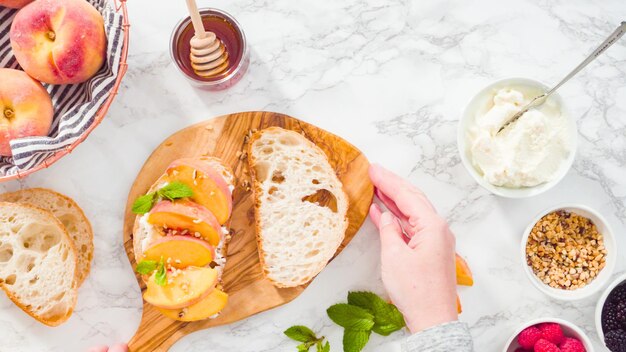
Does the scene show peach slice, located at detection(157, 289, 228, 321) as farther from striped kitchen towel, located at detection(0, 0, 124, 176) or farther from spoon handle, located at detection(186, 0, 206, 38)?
spoon handle, located at detection(186, 0, 206, 38)

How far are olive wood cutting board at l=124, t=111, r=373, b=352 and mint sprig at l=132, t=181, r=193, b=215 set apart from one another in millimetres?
114

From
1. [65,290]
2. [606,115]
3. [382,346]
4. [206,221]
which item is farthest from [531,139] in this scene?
[65,290]

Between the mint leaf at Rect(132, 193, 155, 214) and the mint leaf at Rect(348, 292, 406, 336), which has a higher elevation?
the mint leaf at Rect(132, 193, 155, 214)

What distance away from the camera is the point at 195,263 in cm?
174

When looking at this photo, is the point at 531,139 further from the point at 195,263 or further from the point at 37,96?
the point at 37,96

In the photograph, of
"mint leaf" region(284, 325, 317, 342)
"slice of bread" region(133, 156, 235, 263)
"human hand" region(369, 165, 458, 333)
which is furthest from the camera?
"mint leaf" region(284, 325, 317, 342)

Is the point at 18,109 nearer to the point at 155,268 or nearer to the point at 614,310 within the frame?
the point at 155,268

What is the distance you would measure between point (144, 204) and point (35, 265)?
379 mm

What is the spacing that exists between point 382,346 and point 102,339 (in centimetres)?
86

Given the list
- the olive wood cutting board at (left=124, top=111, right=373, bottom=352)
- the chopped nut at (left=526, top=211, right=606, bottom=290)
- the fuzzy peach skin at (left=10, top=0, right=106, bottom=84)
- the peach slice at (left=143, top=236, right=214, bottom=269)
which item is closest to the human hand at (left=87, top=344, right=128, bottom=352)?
the olive wood cutting board at (left=124, top=111, right=373, bottom=352)

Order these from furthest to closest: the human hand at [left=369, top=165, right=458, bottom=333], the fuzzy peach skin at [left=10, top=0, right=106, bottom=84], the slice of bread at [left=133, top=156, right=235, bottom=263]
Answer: the slice of bread at [left=133, top=156, right=235, bottom=263] < the human hand at [left=369, top=165, right=458, bottom=333] < the fuzzy peach skin at [left=10, top=0, right=106, bottom=84]

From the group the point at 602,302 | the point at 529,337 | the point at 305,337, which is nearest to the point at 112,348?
the point at 305,337

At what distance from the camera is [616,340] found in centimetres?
174

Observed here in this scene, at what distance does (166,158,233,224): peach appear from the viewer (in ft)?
5.61
